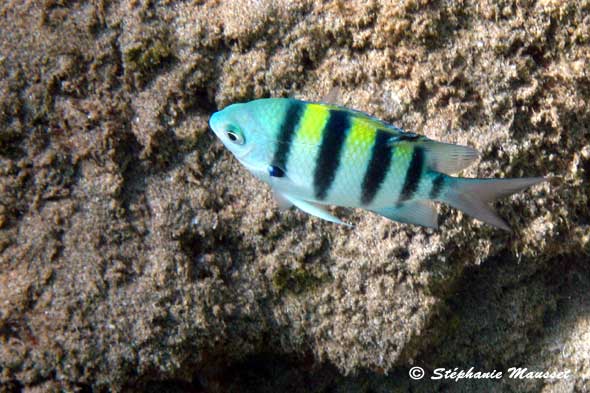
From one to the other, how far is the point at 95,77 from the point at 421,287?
2819 mm

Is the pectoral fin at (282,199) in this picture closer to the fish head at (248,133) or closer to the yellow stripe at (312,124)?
the fish head at (248,133)

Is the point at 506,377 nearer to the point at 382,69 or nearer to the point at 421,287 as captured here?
the point at 421,287

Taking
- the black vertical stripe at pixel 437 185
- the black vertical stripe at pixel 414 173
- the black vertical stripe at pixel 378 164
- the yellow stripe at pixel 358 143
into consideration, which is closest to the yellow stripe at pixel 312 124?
the yellow stripe at pixel 358 143

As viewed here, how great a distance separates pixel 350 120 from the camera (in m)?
1.88

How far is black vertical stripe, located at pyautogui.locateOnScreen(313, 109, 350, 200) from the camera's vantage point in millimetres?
1868

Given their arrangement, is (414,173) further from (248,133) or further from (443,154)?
(248,133)

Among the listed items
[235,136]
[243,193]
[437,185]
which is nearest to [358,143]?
[437,185]

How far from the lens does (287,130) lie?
6.26 ft

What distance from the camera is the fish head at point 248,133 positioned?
6.40 feet

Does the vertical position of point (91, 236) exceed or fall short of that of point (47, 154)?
it falls short

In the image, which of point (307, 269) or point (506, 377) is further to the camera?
point (506, 377)

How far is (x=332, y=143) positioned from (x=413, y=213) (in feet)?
1.68

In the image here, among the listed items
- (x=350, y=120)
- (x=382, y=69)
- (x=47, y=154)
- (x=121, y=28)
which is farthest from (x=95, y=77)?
(x=350, y=120)

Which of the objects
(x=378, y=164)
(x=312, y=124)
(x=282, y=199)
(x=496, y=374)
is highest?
(x=312, y=124)
